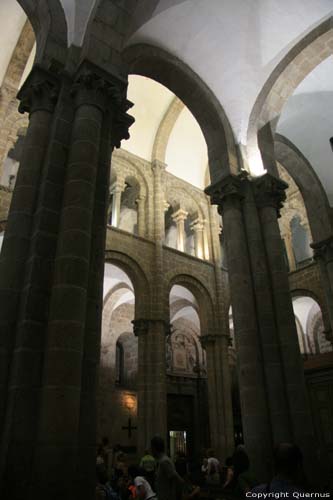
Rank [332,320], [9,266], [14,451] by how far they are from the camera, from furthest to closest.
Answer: [332,320] < [9,266] < [14,451]

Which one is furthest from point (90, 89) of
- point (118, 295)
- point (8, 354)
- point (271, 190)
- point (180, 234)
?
point (118, 295)

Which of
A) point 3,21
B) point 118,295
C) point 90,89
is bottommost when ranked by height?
point 90,89

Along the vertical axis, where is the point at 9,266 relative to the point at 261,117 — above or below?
below

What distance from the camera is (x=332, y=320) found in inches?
436

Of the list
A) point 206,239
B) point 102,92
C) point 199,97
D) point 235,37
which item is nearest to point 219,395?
point 206,239

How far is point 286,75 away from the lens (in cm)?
881

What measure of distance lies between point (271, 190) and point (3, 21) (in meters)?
9.85

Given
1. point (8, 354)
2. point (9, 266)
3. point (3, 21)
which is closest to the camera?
point (8, 354)

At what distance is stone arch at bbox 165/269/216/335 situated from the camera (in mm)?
15539

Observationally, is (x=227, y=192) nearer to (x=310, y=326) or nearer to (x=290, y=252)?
(x=290, y=252)

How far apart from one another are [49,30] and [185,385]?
625 inches

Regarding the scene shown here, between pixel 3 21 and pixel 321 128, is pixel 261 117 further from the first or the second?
pixel 3 21

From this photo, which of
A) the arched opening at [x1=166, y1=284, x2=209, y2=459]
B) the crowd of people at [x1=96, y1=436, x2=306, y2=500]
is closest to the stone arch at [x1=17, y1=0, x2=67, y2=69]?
the crowd of people at [x1=96, y1=436, x2=306, y2=500]

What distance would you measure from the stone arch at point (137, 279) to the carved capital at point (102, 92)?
8.17 meters
